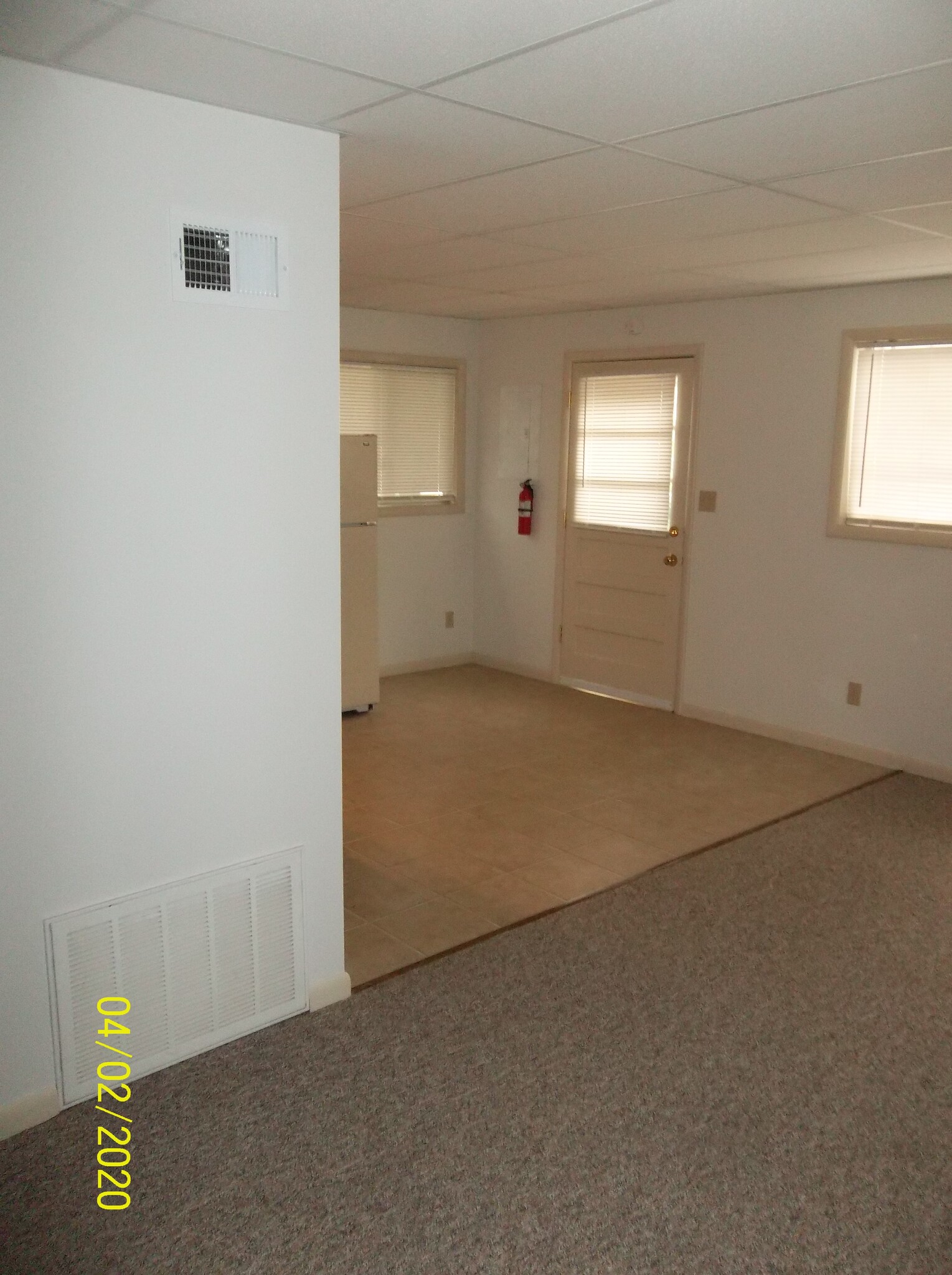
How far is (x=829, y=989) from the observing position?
312 centimetres

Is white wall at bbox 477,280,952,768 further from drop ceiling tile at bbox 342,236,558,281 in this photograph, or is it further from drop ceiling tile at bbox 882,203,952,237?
drop ceiling tile at bbox 342,236,558,281

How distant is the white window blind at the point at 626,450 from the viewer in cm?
603

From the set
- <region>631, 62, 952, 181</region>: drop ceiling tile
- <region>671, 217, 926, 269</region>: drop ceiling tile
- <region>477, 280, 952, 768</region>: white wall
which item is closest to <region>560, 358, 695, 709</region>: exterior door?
<region>477, 280, 952, 768</region>: white wall

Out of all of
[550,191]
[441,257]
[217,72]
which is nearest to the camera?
[217,72]

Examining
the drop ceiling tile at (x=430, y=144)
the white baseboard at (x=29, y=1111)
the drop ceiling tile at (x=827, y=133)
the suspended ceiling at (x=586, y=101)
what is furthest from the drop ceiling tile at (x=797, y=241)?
the white baseboard at (x=29, y=1111)

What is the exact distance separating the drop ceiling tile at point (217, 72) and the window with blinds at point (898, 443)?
3429mm

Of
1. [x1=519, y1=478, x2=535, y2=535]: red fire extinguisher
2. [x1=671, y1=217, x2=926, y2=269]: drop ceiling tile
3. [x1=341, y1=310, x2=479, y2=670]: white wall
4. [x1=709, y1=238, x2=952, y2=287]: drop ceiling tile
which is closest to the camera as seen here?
A: [x1=671, y1=217, x2=926, y2=269]: drop ceiling tile

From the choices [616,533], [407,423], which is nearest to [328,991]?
[616,533]

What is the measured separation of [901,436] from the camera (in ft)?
16.3

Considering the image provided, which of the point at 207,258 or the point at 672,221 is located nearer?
the point at 207,258

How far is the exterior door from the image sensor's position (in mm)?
6004

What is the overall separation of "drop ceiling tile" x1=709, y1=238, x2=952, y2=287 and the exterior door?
1.06 metres

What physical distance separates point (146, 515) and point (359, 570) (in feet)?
11.6

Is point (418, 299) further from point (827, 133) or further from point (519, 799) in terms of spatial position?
point (827, 133)
